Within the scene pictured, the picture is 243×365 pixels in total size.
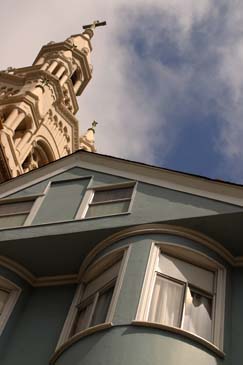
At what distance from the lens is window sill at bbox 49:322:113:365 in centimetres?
1129

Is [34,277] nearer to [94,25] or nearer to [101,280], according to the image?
[101,280]

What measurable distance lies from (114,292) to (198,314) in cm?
174

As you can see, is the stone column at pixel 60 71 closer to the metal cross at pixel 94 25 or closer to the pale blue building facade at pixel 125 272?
the metal cross at pixel 94 25

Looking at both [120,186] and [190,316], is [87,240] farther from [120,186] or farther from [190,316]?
[190,316]

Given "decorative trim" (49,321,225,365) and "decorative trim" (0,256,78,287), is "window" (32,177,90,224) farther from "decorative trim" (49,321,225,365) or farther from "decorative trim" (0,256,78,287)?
"decorative trim" (49,321,225,365)

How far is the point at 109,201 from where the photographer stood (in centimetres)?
1530

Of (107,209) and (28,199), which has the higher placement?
(28,199)

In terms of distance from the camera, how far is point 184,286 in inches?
484

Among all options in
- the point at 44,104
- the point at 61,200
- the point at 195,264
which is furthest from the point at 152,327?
the point at 44,104

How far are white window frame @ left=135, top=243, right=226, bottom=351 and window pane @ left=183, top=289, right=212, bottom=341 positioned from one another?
145 millimetres

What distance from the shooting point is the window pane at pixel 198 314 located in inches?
454

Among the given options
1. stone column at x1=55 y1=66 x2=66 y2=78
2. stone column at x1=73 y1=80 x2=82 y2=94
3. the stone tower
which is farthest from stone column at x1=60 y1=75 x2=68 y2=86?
stone column at x1=73 y1=80 x2=82 y2=94

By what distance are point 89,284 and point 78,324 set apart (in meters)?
1.13

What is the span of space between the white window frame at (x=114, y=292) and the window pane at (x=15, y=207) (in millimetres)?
3312
